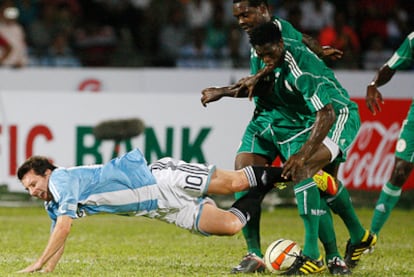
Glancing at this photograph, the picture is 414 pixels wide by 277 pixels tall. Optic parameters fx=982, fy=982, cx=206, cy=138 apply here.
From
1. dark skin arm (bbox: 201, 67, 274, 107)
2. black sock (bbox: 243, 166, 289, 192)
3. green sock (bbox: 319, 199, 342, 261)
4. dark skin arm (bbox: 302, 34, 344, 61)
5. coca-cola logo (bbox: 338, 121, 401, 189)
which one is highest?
dark skin arm (bbox: 302, 34, 344, 61)

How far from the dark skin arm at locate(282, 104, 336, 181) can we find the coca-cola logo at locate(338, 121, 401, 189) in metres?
6.03

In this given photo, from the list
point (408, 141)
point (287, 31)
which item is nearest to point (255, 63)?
point (287, 31)

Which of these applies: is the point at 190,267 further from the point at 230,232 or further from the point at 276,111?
the point at 276,111

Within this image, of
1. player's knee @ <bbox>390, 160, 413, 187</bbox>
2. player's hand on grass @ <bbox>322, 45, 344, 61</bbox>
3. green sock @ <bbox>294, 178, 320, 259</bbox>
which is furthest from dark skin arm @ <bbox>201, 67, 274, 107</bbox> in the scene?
player's knee @ <bbox>390, 160, 413, 187</bbox>

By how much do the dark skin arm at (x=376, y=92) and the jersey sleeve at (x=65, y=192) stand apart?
9.93 feet

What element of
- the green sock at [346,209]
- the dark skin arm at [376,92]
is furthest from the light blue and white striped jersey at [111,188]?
the dark skin arm at [376,92]

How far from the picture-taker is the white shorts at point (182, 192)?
24.0ft

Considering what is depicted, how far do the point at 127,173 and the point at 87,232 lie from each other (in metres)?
3.76

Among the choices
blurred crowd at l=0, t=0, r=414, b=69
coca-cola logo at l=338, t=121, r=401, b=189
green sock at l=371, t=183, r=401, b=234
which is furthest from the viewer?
blurred crowd at l=0, t=0, r=414, b=69

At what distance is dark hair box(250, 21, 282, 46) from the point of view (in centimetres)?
732

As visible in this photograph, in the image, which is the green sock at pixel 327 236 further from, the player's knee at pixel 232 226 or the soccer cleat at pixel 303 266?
the player's knee at pixel 232 226

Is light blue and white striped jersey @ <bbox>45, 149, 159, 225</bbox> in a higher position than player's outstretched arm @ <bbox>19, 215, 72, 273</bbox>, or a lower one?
higher

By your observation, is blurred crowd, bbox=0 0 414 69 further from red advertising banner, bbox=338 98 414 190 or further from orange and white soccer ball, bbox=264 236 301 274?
orange and white soccer ball, bbox=264 236 301 274

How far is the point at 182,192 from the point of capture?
733 centimetres
